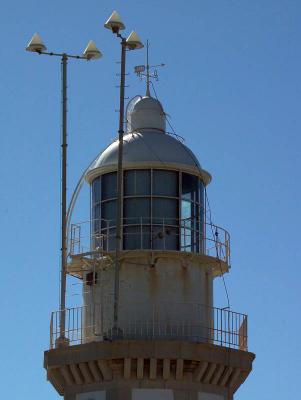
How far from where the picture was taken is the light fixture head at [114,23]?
35.5 meters

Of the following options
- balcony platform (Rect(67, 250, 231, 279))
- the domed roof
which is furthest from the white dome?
balcony platform (Rect(67, 250, 231, 279))

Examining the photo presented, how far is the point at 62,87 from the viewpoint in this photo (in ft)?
122

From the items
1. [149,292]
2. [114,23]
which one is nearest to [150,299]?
[149,292]

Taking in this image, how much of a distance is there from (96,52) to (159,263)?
5.27 meters

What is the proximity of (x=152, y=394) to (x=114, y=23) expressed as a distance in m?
8.52

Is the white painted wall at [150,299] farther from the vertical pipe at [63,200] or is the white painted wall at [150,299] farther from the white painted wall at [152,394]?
the white painted wall at [152,394]

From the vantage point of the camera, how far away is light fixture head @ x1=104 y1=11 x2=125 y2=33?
1399 inches

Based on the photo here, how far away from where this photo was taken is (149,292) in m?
35.8

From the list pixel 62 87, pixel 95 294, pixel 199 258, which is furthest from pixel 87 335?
pixel 62 87

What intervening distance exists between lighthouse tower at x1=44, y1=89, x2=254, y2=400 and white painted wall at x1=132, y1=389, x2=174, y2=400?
0.02m

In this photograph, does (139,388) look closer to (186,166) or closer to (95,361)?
(95,361)

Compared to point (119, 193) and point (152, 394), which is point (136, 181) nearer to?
point (119, 193)

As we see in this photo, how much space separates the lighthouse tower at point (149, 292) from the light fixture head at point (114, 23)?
294 cm

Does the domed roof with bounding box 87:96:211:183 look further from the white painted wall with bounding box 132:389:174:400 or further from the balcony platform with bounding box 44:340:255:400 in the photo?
the white painted wall with bounding box 132:389:174:400
